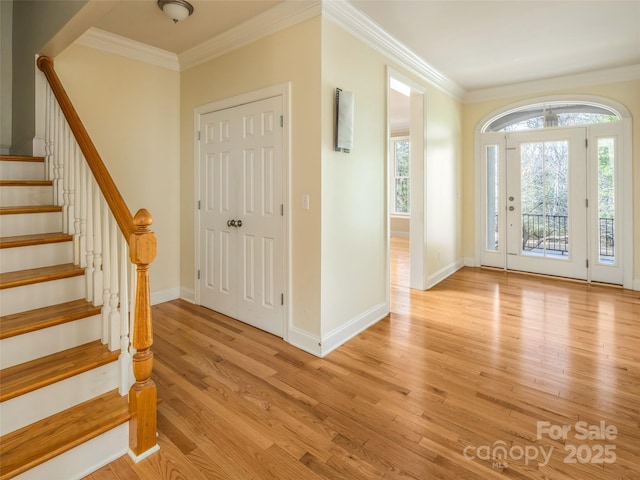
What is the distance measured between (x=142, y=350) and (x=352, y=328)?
72.2 inches

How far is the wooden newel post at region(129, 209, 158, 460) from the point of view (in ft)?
5.18

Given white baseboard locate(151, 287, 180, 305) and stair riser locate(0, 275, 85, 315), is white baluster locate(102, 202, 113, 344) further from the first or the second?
white baseboard locate(151, 287, 180, 305)

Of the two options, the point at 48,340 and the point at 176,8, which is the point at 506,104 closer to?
the point at 176,8

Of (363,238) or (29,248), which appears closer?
(29,248)

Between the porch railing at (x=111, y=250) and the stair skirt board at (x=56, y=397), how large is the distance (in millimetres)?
89

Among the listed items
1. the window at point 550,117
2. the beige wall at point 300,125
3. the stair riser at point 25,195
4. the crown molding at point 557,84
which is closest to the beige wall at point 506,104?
the crown molding at point 557,84

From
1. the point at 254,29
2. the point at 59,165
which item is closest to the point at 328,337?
the point at 59,165

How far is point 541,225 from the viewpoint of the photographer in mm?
5078

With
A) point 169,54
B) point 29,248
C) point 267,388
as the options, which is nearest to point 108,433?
point 267,388

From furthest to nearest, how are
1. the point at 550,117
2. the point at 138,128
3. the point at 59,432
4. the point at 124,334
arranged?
the point at 550,117 → the point at 138,128 → the point at 124,334 → the point at 59,432

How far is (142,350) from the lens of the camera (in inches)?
64.1

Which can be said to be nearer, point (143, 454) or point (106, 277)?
point (143, 454)

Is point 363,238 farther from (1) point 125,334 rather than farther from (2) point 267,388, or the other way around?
(1) point 125,334

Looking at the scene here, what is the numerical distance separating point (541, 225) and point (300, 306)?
4.11 m
